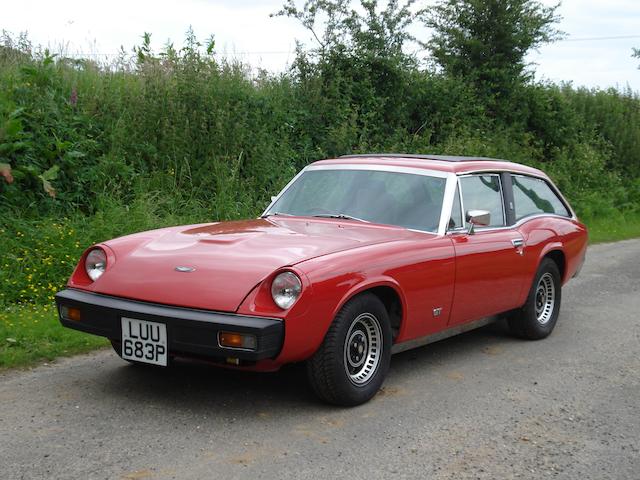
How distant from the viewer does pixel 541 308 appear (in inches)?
268

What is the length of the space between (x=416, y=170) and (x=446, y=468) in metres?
2.65

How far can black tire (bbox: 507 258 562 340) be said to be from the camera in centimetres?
649

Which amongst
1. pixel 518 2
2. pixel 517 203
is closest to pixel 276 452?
pixel 517 203

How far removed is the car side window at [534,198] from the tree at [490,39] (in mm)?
11367

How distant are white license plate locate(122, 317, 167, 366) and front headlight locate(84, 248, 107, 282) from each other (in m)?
0.62

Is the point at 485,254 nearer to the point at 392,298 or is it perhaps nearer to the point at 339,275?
the point at 392,298

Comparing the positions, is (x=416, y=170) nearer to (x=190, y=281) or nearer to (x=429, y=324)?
→ (x=429, y=324)

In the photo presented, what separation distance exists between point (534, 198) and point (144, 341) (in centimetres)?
405

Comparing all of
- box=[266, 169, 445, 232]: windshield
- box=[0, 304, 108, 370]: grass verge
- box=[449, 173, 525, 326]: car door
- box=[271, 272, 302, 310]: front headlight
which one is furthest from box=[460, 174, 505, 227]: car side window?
box=[0, 304, 108, 370]: grass verge

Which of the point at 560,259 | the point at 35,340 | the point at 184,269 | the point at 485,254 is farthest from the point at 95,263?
the point at 560,259

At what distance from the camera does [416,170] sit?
5.86m

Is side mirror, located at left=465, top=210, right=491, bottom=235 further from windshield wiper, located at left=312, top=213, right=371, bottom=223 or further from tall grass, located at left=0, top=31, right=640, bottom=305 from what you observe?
tall grass, located at left=0, top=31, right=640, bottom=305

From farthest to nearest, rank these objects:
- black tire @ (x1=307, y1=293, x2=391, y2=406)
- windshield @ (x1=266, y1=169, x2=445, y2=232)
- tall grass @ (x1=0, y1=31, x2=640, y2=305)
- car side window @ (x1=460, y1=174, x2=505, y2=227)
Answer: tall grass @ (x1=0, y1=31, x2=640, y2=305), car side window @ (x1=460, y1=174, x2=505, y2=227), windshield @ (x1=266, y1=169, x2=445, y2=232), black tire @ (x1=307, y1=293, x2=391, y2=406)

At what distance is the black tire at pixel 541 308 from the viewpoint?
255 inches
